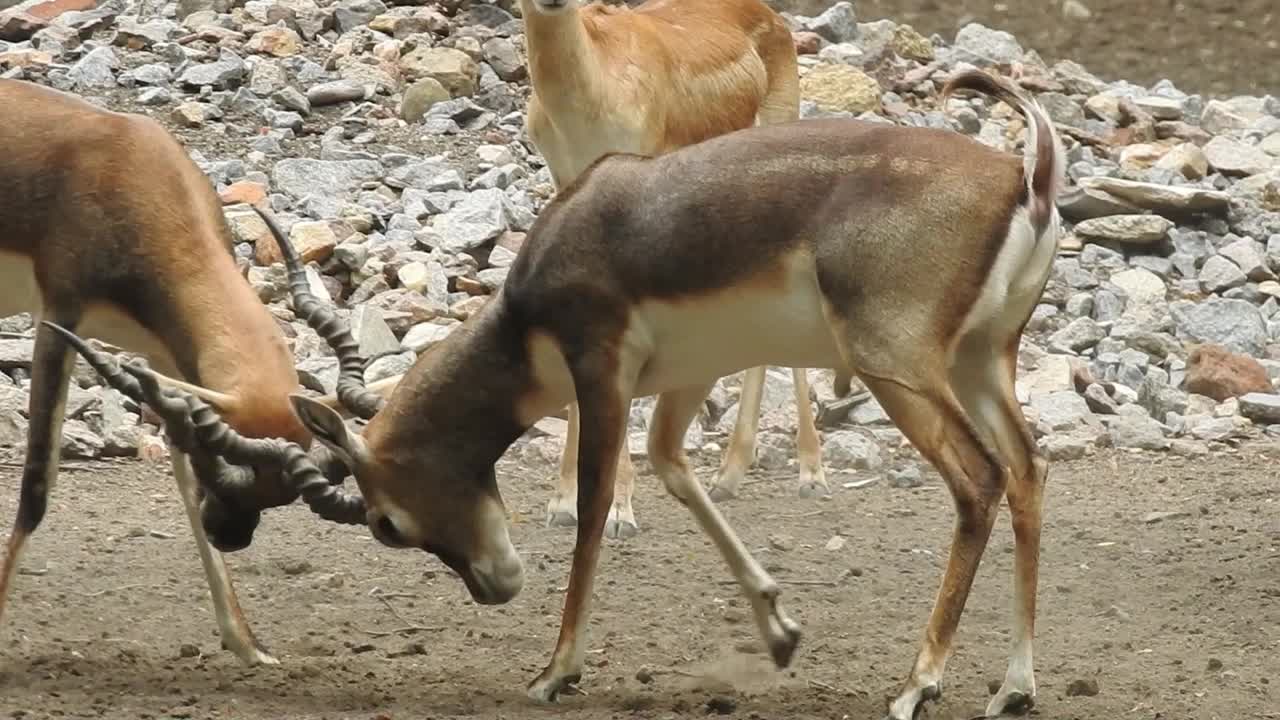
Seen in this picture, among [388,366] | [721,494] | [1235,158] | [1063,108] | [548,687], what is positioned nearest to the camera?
[548,687]

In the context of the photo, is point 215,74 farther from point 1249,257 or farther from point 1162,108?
point 1162,108

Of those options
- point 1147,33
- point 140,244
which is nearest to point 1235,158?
point 1147,33

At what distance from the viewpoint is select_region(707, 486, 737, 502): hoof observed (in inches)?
383

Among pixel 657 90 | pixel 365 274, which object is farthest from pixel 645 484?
pixel 365 274

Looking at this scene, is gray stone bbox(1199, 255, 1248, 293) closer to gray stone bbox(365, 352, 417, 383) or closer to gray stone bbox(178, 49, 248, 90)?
gray stone bbox(365, 352, 417, 383)

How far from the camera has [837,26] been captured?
17.6 m

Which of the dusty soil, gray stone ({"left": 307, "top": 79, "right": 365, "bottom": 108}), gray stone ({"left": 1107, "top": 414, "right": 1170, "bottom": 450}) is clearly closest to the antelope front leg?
gray stone ({"left": 1107, "top": 414, "right": 1170, "bottom": 450})

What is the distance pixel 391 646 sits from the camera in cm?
737

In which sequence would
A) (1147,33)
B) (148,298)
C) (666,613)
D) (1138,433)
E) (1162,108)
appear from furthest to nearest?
(1147,33) < (1162,108) < (1138,433) < (666,613) < (148,298)

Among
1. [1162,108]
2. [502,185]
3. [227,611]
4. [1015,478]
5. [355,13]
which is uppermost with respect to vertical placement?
[1015,478]

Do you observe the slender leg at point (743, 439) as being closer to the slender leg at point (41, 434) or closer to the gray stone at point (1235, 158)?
the slender leg at point (41, 434)

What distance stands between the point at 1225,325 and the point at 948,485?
6.75 meters

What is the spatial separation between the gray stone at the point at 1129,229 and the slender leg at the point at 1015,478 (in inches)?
288

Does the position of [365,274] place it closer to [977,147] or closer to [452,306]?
[452,306]
